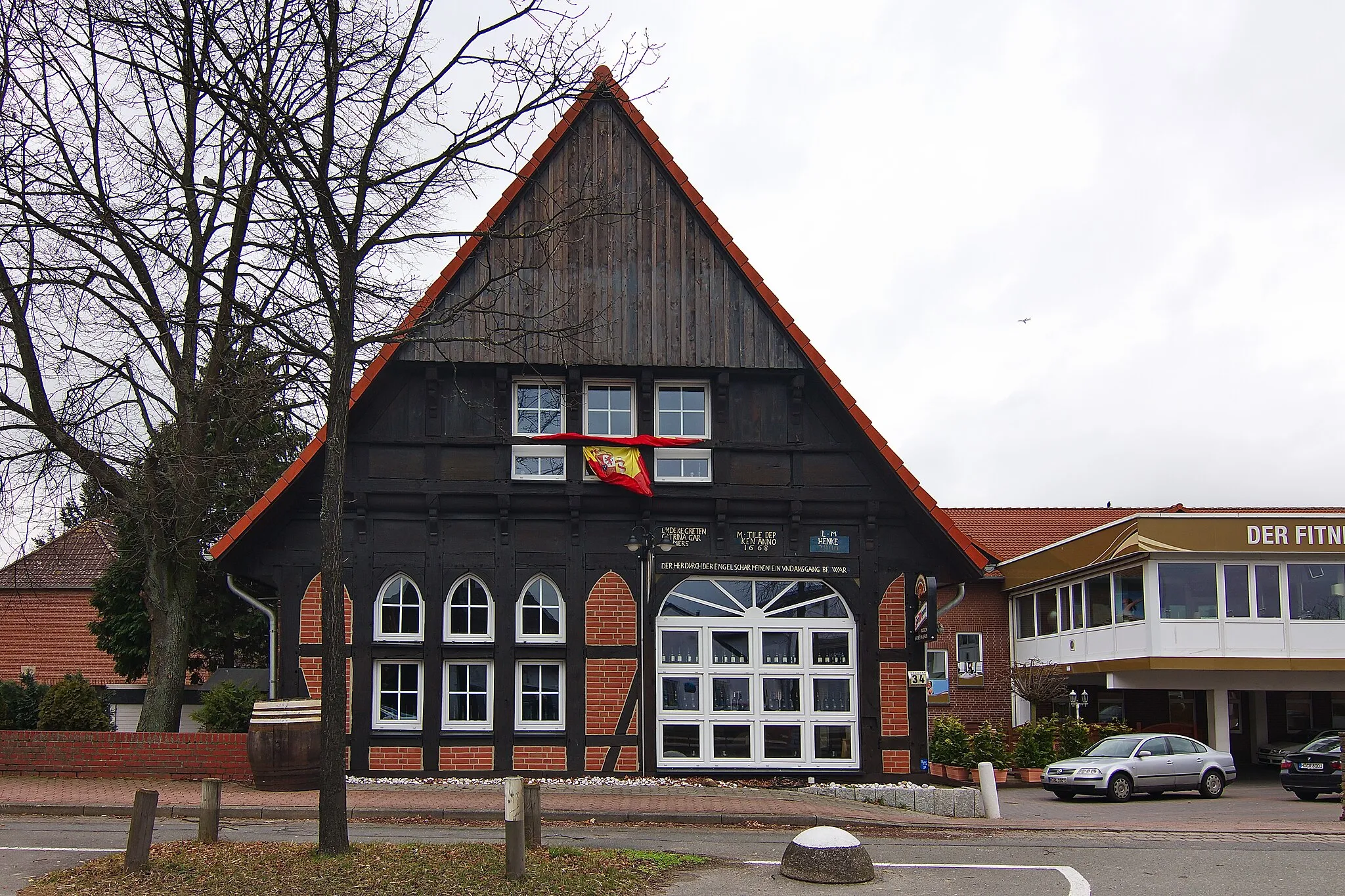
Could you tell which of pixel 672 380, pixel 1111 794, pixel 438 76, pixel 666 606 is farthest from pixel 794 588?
pixel 438 76

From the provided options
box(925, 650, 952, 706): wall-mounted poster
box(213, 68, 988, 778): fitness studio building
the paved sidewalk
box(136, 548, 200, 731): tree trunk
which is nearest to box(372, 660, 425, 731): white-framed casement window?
box(213, 68, 988, 778): fitness studio building

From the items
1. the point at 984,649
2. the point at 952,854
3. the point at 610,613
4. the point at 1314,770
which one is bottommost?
the point at 1314,770

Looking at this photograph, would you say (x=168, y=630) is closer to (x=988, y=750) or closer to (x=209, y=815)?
(x=209, y=815)

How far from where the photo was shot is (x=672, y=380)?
2058 cm

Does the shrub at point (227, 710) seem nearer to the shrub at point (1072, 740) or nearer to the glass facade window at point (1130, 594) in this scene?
the shrub at point (1072, 740)

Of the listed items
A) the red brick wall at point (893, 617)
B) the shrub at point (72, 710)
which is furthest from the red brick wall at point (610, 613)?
the shrub at point (72, 710)

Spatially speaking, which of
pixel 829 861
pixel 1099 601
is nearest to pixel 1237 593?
pixel 1099 601

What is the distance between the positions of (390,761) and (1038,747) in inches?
601

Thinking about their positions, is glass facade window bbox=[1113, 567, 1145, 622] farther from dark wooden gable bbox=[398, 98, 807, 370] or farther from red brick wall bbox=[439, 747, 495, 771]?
red brick wall bbox=[439, 747, 495, 771]

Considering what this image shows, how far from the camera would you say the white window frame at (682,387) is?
20531 mm

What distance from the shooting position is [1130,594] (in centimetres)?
2952

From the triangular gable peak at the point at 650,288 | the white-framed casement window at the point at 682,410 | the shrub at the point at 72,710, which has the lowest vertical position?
the shrub at the point at 72,710

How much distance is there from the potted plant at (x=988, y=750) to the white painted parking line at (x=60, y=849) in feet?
58.9

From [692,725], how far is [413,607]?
4710 millimetres
